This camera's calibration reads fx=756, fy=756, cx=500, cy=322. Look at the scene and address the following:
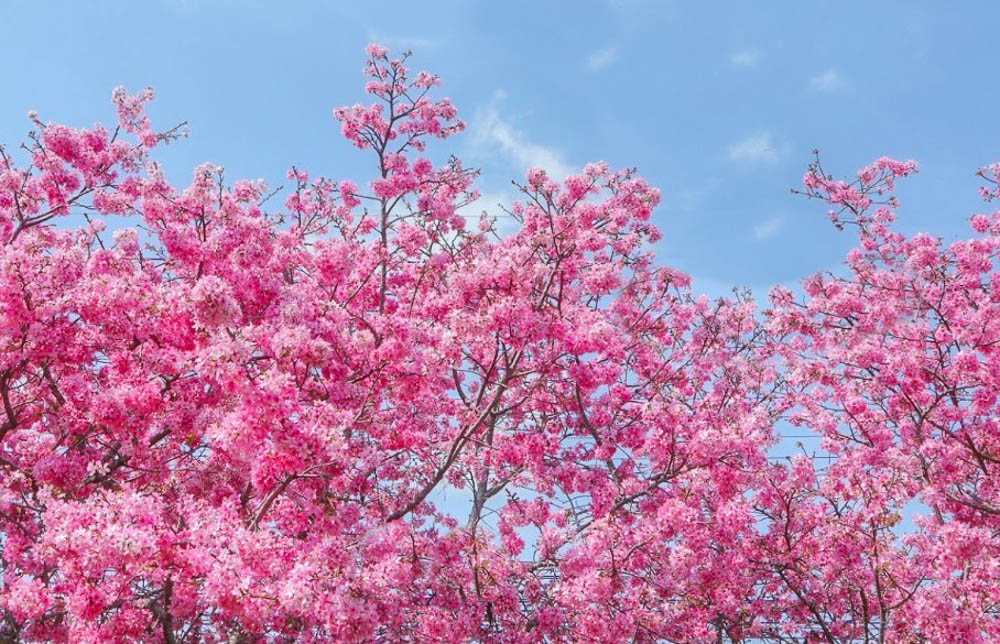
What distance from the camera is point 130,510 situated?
21.4 ft

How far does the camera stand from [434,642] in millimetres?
8828

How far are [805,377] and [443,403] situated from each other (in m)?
6.64

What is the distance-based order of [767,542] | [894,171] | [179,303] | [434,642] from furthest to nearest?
[894,171] → [767,542] → [434,642] → [179,303]

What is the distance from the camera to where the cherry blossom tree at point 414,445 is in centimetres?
700

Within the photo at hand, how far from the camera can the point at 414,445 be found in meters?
10.0

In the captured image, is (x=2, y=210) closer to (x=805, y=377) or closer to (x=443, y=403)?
(x=443, y=403)

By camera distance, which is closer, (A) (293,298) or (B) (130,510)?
(B) (130,510)

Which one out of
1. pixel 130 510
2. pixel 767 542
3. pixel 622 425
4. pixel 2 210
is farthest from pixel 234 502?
pixel 767 542

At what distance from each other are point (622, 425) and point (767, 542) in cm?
303

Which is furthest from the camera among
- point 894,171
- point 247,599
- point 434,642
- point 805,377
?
point 894,171

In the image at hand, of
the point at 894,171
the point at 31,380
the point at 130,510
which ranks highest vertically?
the point at 894,171

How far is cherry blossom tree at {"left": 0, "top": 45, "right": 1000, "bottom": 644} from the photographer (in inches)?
276

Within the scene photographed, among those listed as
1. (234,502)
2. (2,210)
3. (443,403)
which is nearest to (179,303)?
(234,502)

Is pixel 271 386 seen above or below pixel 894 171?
below
